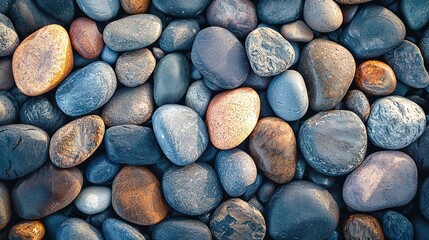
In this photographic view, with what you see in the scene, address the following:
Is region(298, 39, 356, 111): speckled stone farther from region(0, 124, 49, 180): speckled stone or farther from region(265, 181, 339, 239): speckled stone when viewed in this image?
region(0, 124, 49, 180): speckled stone

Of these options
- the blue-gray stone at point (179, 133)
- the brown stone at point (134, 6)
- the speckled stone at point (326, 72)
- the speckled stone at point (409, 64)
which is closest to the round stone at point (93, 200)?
the blue-gray stone at point (179, 133)

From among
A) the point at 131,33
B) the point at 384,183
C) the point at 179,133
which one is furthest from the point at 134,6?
the point at 384,183

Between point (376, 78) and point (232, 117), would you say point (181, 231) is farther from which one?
point (376, 78)

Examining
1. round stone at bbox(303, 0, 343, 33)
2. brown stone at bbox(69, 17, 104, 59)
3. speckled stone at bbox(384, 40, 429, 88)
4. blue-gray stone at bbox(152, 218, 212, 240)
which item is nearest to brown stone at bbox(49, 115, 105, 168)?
brown stone at bbox(69, 17, 104, 59)

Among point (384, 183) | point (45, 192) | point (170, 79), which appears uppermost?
point (170, 79)

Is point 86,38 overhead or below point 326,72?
overhead

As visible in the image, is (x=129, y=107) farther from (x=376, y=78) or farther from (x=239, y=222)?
(x=376, y=78)
